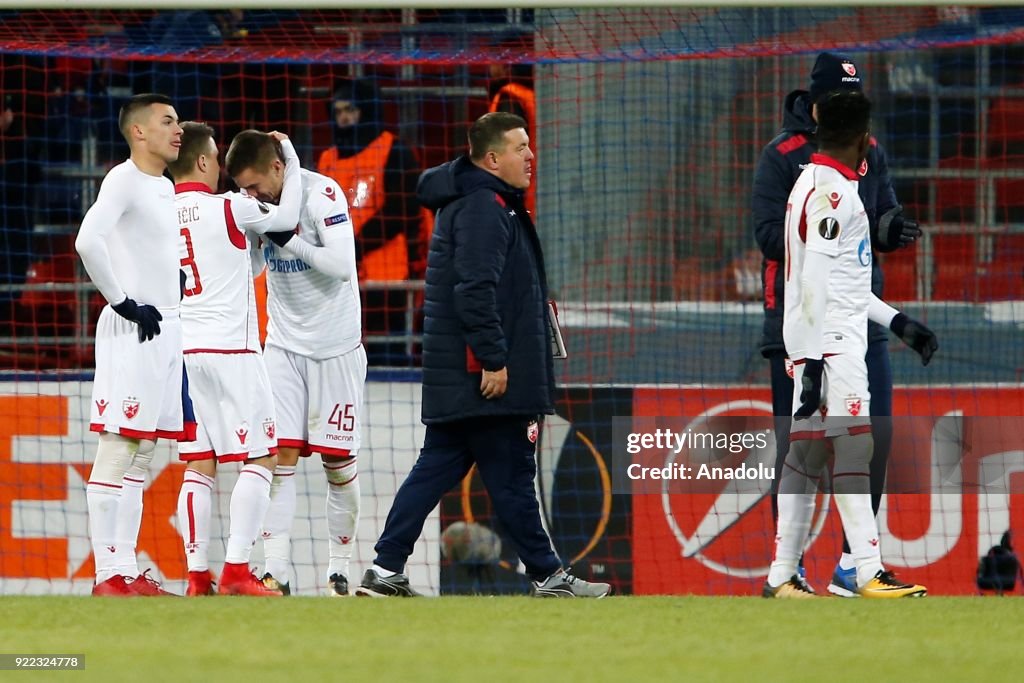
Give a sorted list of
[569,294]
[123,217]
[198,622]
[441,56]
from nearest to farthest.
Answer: [198,622]
[123,217]
[441,56]
[569,294]

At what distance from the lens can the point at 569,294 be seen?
10211mm

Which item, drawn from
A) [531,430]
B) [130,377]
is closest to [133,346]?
[130,377]

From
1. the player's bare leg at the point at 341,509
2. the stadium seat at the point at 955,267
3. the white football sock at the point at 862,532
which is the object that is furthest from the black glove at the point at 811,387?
the stadium seat at the point at 955,267

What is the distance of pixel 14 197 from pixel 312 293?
3.88 meters

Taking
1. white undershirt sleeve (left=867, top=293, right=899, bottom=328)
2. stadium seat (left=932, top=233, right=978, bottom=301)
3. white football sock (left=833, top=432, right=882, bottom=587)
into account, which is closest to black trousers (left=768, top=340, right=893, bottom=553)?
white undershirt sleeve (left=867, top=293, right=899, bottom=328)

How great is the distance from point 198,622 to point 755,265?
5.49m

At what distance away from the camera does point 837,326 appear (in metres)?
6.48

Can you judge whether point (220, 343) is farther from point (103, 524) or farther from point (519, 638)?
point (519, 638)

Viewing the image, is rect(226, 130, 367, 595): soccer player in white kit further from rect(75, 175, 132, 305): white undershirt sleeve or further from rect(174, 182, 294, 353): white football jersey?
rect(75, 175, 132, 305): white undershirt sleeve

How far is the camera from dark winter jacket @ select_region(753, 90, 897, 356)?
283 inches

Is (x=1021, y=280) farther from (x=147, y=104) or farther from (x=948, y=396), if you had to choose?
(x=147, y=104)

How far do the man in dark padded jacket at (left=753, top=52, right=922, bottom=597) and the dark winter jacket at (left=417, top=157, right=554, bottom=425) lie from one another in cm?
104

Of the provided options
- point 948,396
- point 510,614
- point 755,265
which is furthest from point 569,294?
point 510,614

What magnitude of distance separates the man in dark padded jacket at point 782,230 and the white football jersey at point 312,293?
5.71 feet
